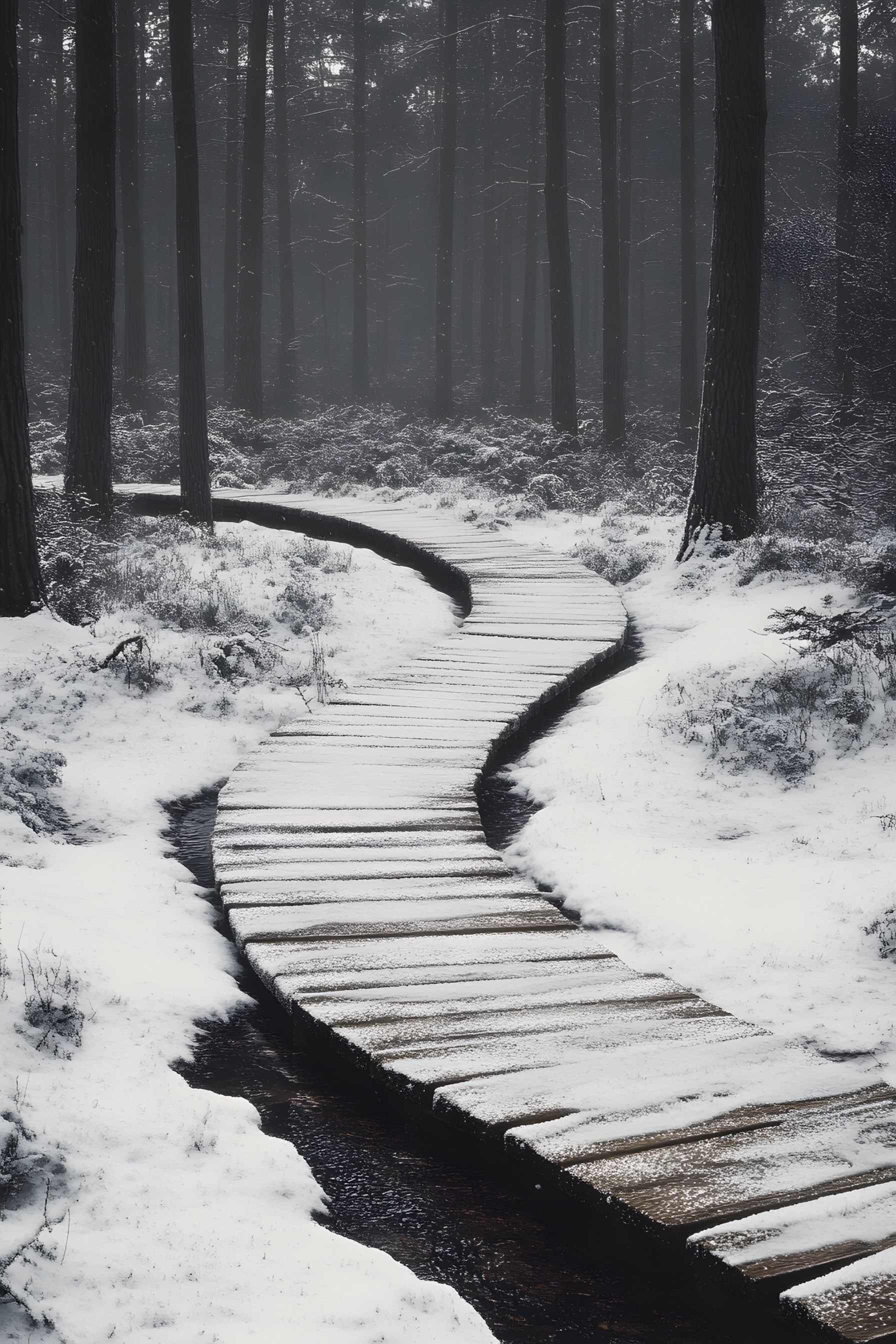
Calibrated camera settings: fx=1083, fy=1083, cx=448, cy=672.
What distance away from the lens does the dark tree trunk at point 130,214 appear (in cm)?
2661

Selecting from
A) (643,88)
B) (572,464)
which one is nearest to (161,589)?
(572,464)

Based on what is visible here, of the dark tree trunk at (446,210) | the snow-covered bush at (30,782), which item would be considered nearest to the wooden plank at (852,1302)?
the snow-covered bush at (30,782)

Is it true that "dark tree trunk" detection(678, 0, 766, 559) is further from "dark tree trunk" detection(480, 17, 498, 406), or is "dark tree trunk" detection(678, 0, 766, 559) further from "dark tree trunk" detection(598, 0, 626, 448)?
"dark tree trunk" detection(480, 17, 498, 406)

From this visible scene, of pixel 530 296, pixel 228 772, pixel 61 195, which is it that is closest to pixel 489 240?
pixel 530 296

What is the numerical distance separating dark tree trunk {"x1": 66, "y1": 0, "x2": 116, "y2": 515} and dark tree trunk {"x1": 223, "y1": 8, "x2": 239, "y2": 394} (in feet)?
62.0

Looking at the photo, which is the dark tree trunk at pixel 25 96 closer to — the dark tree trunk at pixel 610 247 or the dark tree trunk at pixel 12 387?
the dark tree trunk at pixel 610 247

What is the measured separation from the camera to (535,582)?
38.4 ft

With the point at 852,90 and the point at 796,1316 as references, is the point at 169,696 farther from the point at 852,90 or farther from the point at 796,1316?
the point at 852,90

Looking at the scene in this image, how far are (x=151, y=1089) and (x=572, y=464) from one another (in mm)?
17648

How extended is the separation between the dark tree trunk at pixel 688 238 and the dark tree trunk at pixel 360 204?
11.4 meters

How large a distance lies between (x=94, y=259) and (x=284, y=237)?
854 inches

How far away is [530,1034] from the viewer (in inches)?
141

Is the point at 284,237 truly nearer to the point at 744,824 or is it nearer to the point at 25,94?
the point at 25,94

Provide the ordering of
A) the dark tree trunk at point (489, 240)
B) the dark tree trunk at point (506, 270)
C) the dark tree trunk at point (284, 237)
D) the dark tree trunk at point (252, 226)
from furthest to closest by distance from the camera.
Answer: the dark tree trunk at point (506, 270) → the dark tree trunk at point (489, 240) → the dark tree trunk at point (284, 237) → the dark tree trunk at point (252, 226)
